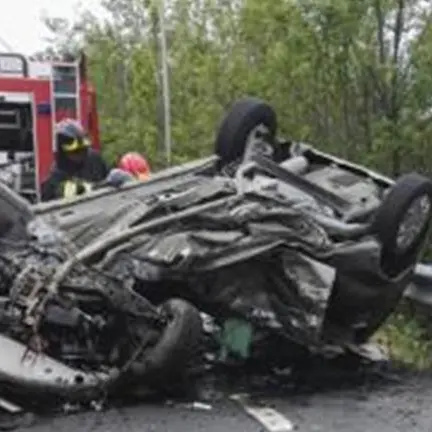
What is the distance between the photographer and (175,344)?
17.6 ft

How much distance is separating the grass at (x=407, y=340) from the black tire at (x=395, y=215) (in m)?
0.92

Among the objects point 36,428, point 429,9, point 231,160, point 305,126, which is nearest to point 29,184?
point 305,126

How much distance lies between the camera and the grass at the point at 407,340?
7368mm

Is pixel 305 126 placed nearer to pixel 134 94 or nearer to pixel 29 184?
pixel 29 184

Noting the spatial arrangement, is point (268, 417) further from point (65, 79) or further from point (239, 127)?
point (65, 79)

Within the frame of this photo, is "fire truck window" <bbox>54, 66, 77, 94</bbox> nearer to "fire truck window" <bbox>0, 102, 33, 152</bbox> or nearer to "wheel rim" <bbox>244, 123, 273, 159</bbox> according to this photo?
"fire truck window" <bbox>0, 102, 33, 152</bbox>

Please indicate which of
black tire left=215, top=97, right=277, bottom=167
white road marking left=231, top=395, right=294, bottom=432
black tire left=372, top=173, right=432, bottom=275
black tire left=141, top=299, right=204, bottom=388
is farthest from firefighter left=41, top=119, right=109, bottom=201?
white road marking left=231, top=395, right=294, bottom=432

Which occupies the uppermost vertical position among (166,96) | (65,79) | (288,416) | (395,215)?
(395,215)

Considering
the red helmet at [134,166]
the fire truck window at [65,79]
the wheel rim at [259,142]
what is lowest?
the fire truck window at [65,79]

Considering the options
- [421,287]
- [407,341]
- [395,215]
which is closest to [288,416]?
[395,215]

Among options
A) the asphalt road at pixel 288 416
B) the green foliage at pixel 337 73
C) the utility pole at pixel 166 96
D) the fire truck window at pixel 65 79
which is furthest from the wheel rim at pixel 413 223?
the fire truck window at pixel 65 79

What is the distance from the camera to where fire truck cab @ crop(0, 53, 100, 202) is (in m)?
13.6

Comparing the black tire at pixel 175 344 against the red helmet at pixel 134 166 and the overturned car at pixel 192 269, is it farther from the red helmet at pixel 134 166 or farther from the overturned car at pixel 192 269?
the red helmet at pixel 134 166

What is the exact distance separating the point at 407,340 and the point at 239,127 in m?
2.08
